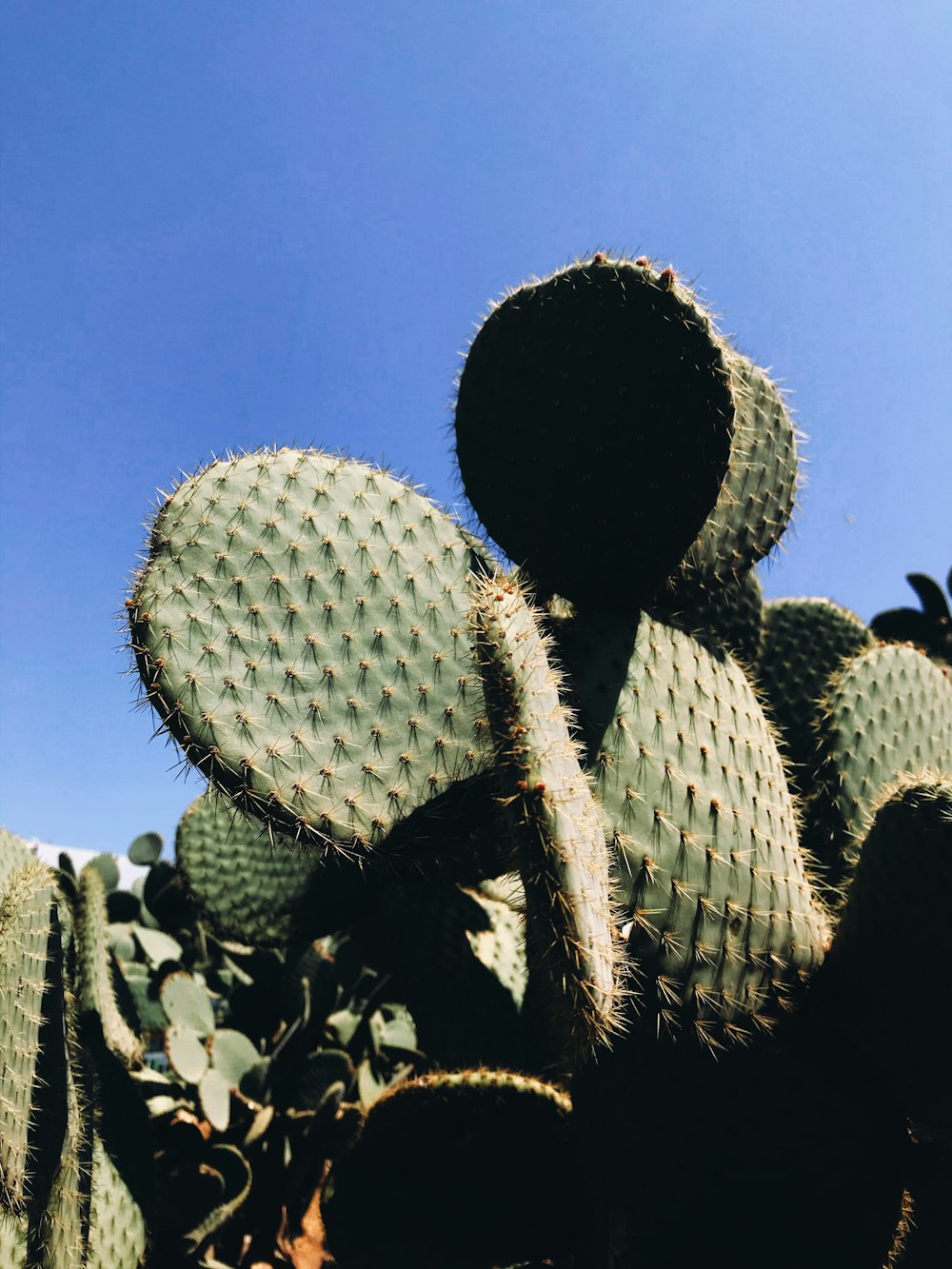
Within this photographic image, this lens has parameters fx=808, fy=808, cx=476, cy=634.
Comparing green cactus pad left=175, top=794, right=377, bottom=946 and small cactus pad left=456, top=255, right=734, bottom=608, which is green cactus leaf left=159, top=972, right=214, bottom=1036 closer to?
green cactus pad left=175, top=794, right=377, bottom=946

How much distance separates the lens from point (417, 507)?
183 cm

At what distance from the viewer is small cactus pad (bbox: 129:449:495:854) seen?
53.6 inches

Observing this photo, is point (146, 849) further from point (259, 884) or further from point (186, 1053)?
point (259, 884)

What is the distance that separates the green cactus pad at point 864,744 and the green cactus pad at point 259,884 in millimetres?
1097

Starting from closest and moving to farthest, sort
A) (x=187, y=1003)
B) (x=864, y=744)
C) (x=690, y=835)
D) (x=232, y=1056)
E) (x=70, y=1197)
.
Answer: (x=690, y=835) < (x=70, y=1197) < (x=864, y=744) < (x=232, y=1056) < (x=187, y=1003)

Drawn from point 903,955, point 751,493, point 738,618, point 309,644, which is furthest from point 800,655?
point 309,644

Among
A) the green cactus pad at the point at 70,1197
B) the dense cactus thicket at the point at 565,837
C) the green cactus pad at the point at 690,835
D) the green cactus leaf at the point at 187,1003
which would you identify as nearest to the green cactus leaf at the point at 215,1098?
the green cactus leaf at the point at 187,1003

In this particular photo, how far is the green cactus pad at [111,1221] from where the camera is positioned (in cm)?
173

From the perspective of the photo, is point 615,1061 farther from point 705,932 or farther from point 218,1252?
point 218,1252

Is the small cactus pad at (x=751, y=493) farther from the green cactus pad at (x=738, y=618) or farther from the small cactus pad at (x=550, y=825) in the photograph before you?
the small cactus pad at (x=550, y=825)

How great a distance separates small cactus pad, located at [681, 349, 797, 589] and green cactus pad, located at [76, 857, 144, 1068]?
164 cm

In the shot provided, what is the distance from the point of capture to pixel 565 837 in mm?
921

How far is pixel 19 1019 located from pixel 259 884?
0.76 m

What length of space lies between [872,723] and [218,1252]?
7.83 feet
